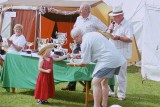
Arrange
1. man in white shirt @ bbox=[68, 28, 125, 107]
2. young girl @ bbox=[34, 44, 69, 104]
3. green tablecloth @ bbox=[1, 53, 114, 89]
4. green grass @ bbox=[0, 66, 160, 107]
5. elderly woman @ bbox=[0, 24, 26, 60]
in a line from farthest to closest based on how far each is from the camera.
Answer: elderly woman @ bbox=[0, 24, 26, 60], green grass @ bbox=[0, 66, 160, 107], young girl @ bbox=[34, 44, 69, 104], green tablecloth @ bbox=[1, 53, 114, 89], man in white shirt @ bbox=[68, 28, 125, 107]

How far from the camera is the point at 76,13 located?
9922 millimetres

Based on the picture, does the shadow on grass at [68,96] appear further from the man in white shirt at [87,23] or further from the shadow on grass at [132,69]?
the shadow on grass at [132,69]

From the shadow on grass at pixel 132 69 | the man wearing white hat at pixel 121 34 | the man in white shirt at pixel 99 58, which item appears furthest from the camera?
the shadow on grass at pixel 132 69

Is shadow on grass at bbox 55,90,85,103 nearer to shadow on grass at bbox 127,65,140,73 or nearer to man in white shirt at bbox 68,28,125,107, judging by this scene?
man in white shirt at bbox 68,28,125,107

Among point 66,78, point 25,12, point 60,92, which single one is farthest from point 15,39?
point 25,12

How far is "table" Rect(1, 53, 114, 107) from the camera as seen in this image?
6.00 m

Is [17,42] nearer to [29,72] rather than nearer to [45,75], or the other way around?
[29,72]

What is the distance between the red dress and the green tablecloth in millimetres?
140

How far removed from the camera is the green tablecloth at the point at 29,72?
6.00 meters

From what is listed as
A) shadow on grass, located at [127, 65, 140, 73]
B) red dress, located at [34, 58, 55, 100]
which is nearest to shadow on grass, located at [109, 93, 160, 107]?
red dress, located at [34, 58, 55, 100]

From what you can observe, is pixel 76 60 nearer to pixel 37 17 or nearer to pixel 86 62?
pixel 86 62

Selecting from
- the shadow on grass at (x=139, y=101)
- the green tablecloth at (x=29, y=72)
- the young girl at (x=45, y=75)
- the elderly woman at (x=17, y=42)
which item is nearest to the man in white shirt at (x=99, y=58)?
the green tablecloth at (x=29, y=72)

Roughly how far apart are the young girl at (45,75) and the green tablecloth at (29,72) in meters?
0.14

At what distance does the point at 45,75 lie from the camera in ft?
20.4
